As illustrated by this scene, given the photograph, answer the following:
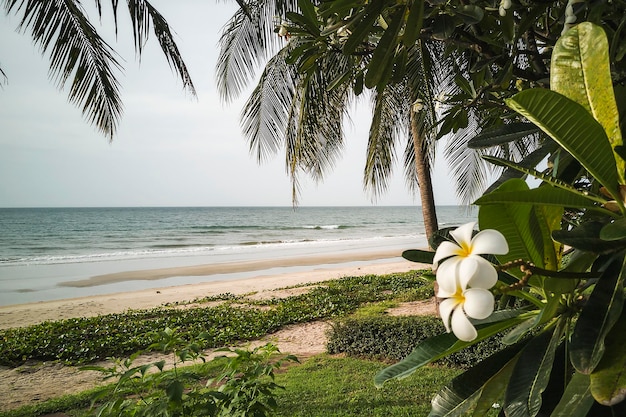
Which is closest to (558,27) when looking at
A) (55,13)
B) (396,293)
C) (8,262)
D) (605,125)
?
(605,125)

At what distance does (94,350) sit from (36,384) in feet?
2.81

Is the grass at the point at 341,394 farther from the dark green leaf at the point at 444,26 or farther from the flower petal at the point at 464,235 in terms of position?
the flower petal at the point at 464,235

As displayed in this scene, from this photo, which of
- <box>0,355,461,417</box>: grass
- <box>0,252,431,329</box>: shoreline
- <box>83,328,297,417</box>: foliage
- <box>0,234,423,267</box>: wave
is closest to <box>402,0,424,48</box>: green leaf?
<box>83,328,297,417</box>: foliage

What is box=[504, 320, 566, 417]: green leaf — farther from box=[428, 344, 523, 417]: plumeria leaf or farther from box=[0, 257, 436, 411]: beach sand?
box=[0, 257, 436, 411]: beach sand

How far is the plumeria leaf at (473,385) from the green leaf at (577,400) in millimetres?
101

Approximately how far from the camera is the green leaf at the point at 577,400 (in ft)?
1.41

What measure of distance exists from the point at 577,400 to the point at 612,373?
0.05 metres

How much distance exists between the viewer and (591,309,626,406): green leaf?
391 millimetres

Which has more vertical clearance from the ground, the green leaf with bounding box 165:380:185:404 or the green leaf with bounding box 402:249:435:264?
the green leaf with bounding box 402:249:435:264

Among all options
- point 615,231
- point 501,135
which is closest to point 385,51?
point 501,135

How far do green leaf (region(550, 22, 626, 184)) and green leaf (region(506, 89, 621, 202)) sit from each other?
5cm

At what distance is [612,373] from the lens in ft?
1.32

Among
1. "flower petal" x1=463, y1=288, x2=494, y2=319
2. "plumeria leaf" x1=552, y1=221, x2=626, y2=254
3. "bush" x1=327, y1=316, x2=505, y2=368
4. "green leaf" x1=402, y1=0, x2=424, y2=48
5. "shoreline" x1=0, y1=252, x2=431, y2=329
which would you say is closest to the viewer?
"flower petal" x1=463, y1=288, x2=494, y2=319

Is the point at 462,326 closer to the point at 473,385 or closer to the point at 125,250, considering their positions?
the point at 473,385
